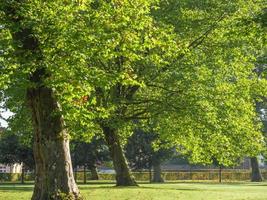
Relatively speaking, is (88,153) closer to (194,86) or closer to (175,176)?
(175,176)

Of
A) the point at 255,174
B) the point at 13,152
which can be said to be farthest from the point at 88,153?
the point at 255,174

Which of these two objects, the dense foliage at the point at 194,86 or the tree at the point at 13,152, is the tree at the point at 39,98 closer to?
the dense foliage at the point at 194,86

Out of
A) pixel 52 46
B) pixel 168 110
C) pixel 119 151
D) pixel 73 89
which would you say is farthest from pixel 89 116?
pixel 119 151

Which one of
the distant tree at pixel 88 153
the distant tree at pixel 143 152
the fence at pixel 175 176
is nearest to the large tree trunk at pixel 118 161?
the distant tree at pixel 88 153

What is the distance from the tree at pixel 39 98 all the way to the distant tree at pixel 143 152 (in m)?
38.3

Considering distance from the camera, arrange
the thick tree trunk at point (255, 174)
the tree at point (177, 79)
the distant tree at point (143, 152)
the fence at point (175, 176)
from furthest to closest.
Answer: the thick tree trunk at point (255, 174) → the fence at point (175, 176) → the distant tree at point (143, 152) → the tree at point (177, 79)

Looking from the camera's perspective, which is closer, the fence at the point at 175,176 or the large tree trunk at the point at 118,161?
the large tree trunk at the point at 118,161

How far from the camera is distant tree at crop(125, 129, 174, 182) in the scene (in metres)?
56.6

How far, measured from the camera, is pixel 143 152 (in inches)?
2261

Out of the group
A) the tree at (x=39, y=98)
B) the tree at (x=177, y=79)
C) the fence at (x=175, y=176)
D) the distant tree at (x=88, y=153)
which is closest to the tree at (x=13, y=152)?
the distant tree at (x=88, y=153)

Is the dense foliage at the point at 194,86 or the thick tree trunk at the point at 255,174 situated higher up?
the dense foliage at the point at 194,86

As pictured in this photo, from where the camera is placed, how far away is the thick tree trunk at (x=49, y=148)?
699 inches

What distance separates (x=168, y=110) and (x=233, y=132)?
4.22m

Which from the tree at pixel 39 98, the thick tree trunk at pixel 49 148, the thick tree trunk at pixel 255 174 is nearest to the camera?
the tree at pixel 39 98
